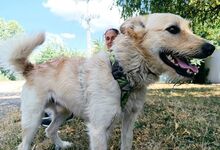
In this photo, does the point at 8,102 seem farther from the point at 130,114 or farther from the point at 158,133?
the point at 130,114

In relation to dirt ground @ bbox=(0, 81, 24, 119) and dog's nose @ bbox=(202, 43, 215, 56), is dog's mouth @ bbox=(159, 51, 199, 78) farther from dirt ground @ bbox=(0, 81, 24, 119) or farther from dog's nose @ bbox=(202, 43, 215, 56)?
dirt ground @ bbox=(0, 81, 24, 119)

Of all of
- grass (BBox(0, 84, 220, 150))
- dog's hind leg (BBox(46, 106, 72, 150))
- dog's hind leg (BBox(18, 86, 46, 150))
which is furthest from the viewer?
dog's hind leg (BBox(46, 106, 72, 150))

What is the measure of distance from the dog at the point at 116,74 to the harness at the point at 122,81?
1 centimetres

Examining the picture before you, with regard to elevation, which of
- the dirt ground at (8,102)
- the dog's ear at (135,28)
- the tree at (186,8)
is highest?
the dog's ear at (135,28)

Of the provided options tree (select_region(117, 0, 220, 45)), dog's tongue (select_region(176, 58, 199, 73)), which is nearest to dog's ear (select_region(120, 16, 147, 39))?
dog's tongue (select_region(176, 58, 199, 73))

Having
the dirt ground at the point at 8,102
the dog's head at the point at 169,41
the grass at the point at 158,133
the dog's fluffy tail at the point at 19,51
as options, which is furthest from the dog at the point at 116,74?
the dirt ground at the point at 8,102

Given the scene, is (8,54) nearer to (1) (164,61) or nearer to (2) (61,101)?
(2) (61,101)

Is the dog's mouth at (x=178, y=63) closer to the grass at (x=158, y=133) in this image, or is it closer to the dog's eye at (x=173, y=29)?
the dog's eye at (x=173, y=29)

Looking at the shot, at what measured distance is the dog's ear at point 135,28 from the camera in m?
3.64

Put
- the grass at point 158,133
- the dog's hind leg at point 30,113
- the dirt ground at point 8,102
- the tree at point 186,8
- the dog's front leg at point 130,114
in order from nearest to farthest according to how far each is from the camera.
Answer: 1. the dog's front leg at point 130,114
2. the dog's hind leg at point 30,113
3. the grass at point 158,133
4. the dirt ground at point 8,102
5. the tree at point 186,8

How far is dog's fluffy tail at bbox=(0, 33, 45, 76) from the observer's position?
4125 millimetres

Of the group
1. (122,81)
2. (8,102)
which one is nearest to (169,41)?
(122,81)

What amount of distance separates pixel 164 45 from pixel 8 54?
175 centimetres

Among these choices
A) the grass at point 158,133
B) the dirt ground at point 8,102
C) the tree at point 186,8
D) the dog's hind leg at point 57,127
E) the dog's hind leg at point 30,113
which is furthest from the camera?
the tree at point 186,8
